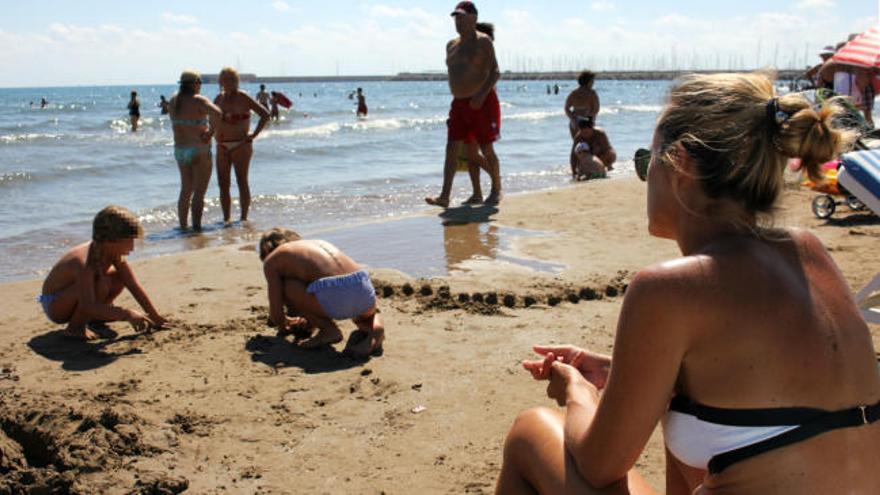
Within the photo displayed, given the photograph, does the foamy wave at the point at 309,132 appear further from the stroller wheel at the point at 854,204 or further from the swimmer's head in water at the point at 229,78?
the stroller wheel at the point at 854,204

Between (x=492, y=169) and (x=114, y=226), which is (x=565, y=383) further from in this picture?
(x=492, y=169)

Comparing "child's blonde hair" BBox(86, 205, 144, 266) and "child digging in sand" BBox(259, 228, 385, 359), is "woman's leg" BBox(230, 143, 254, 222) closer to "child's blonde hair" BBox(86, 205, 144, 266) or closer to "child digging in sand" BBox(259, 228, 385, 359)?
"child's blonde hair" BBox(86, 205, 144, 266)

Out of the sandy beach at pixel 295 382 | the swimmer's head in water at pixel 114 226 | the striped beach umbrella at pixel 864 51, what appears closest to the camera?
the sandy beach at pixel 295 382

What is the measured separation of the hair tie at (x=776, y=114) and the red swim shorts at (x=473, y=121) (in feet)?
24.5

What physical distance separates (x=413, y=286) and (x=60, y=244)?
14.7 feet

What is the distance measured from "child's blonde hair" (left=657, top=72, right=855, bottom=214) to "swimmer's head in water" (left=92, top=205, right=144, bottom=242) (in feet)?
12.0

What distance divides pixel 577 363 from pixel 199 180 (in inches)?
280

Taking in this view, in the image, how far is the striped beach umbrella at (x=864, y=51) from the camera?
8195 mm

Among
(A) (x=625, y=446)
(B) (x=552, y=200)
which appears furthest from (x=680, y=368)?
(B) (x=552, y=200)

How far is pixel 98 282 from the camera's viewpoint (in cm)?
480

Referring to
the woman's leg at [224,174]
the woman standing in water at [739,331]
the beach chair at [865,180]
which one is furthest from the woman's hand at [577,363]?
the woman's leg at [224,174]

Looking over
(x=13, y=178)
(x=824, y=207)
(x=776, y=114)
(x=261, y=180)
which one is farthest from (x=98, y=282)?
(x=13, y=178)

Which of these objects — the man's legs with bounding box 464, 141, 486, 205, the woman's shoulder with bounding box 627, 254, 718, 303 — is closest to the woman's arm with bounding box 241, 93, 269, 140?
the man's legs with bounding box 464, 141, 486, 205

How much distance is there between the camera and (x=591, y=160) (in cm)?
1220
